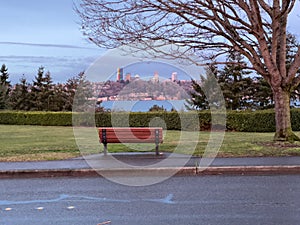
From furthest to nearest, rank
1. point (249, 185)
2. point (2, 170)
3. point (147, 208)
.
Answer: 1. point (2, 170)
2. point (249, 185)
3. point (147, 208)

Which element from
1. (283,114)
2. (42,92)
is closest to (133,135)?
(283,114)

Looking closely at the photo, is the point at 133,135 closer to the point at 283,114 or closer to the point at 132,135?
the point at 132,135

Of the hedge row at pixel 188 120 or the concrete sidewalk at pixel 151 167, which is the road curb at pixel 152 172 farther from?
the hedge row at pixel 188 120

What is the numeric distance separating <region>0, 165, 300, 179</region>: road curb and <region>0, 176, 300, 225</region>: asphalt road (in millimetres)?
314

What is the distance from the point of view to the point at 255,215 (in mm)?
5449

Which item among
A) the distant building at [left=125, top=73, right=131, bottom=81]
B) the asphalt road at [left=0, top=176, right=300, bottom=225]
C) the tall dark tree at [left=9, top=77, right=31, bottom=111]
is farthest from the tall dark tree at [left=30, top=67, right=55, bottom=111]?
the asphalt road at [left=0, top=176, right=300, bottom=225]

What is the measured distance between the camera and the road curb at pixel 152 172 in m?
8.55

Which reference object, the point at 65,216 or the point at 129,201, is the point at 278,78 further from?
the point at 65,216

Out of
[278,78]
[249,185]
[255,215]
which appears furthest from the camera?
[278,78]

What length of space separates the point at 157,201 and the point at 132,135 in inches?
178

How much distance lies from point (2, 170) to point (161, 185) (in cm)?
347

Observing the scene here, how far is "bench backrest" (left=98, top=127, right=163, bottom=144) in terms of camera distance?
10.8 metres

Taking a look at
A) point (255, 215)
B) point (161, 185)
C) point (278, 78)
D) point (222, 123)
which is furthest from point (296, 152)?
point (222, 123)

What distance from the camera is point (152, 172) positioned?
8.61 metres
